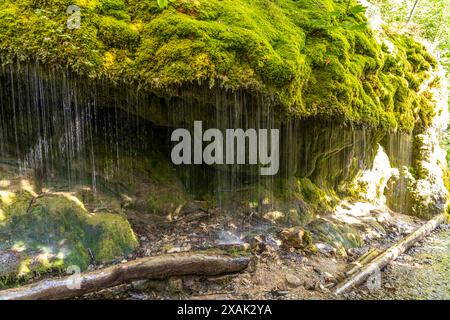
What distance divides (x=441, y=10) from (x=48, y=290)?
1586cm

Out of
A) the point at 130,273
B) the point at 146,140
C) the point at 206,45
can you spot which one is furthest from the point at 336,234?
the point at 206,45

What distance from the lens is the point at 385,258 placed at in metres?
5.14

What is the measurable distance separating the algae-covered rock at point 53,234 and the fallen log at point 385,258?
3175 millimetres

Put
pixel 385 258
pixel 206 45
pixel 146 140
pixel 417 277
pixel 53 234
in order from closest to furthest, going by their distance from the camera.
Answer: pixel 206 45, pixel 53 234, pixel 417 277, pixel 385 258, pixel 146 140

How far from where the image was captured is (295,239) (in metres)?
5.09

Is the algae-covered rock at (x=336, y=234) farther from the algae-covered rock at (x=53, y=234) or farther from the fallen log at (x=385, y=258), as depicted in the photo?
the algae-covered rock at (x=53, y=234)

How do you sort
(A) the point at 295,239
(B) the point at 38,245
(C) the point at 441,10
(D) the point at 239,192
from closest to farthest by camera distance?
(B) the point at 38,245
(A) the point at 295,239
(D) the point at 239,192
(C) the point at 441,10

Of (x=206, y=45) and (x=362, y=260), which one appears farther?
(x=362, y=260)

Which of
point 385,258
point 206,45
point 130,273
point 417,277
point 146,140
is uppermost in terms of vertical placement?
point 206,45

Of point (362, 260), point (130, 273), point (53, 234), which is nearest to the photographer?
point (130, 273)

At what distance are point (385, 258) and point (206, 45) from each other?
4.56m

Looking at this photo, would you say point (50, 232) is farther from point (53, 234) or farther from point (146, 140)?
point (146, 140)

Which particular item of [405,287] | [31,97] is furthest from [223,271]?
[31,97]

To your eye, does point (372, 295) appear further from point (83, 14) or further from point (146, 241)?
point (83, 14)
